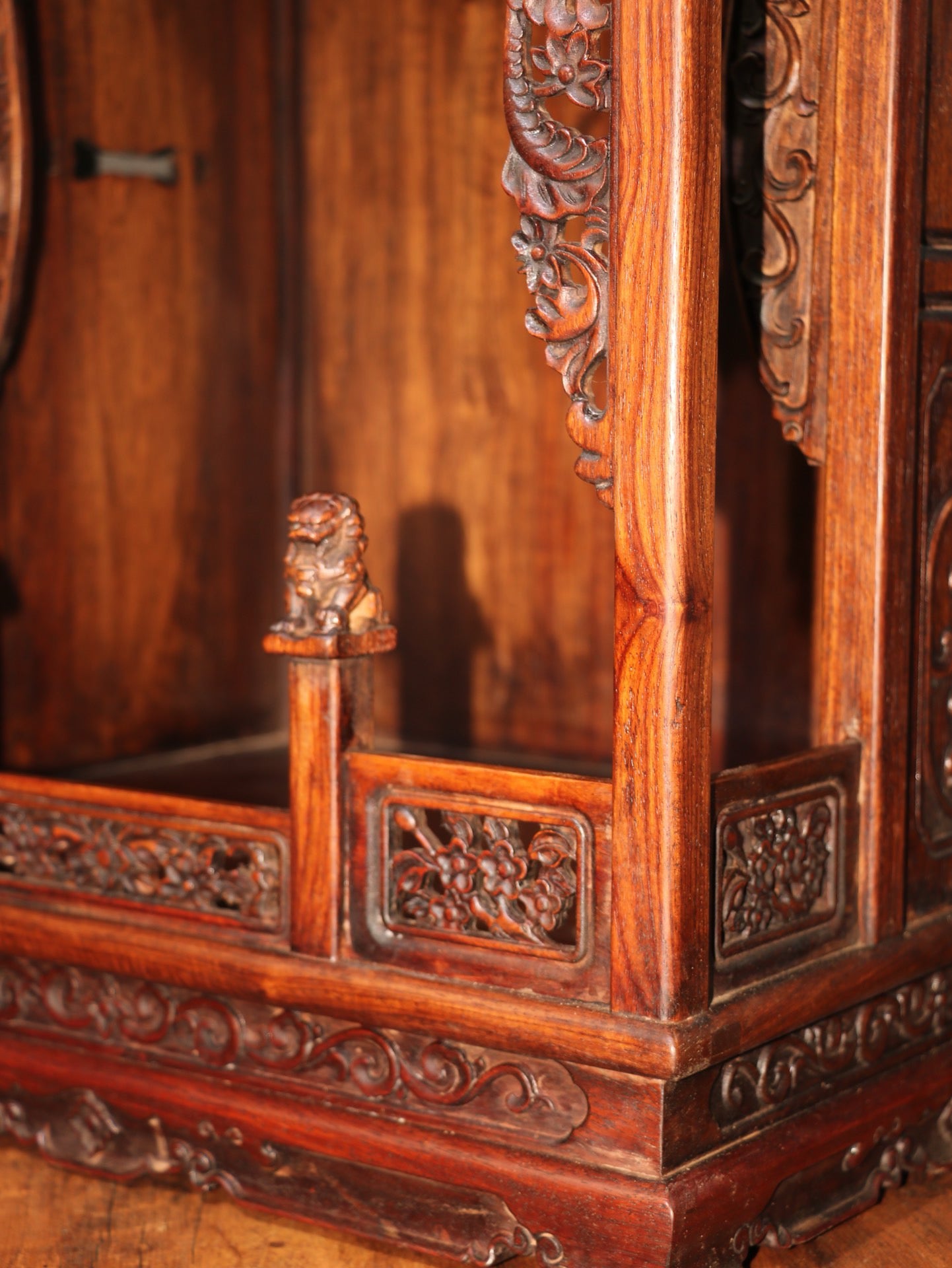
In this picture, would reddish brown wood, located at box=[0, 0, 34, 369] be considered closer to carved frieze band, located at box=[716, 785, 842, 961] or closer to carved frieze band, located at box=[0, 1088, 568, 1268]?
carved frieze band, located at box=[0, 1088, 568, 1268]

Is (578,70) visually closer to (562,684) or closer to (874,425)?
(874,425)

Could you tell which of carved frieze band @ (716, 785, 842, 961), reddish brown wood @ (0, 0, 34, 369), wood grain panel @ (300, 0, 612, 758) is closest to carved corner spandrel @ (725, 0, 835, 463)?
carved frieze band @ (716, 785, 842, 961)

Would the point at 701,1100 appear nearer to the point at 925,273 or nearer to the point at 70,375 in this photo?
the point at 925,273

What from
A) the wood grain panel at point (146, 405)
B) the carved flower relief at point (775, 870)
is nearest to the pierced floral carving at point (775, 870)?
the carved flower relief at point (775, 870)

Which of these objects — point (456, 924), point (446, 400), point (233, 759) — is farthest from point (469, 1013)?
point (446, 400)

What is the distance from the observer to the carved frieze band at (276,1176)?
2.26m

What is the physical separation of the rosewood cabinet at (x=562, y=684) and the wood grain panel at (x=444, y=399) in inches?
0.6

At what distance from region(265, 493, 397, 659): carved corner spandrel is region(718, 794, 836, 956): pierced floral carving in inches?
20.5

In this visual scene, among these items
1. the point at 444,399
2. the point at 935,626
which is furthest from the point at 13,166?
the point at 935,626

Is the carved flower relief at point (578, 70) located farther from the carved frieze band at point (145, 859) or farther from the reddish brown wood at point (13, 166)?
the reddish brown wood at point (13, 166)

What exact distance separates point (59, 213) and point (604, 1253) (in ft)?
6.81

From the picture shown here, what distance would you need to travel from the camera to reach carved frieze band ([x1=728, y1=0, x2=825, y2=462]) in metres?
2.40

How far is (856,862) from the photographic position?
243 centimetres

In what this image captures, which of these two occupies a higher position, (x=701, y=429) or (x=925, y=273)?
(x=925, y=273)
